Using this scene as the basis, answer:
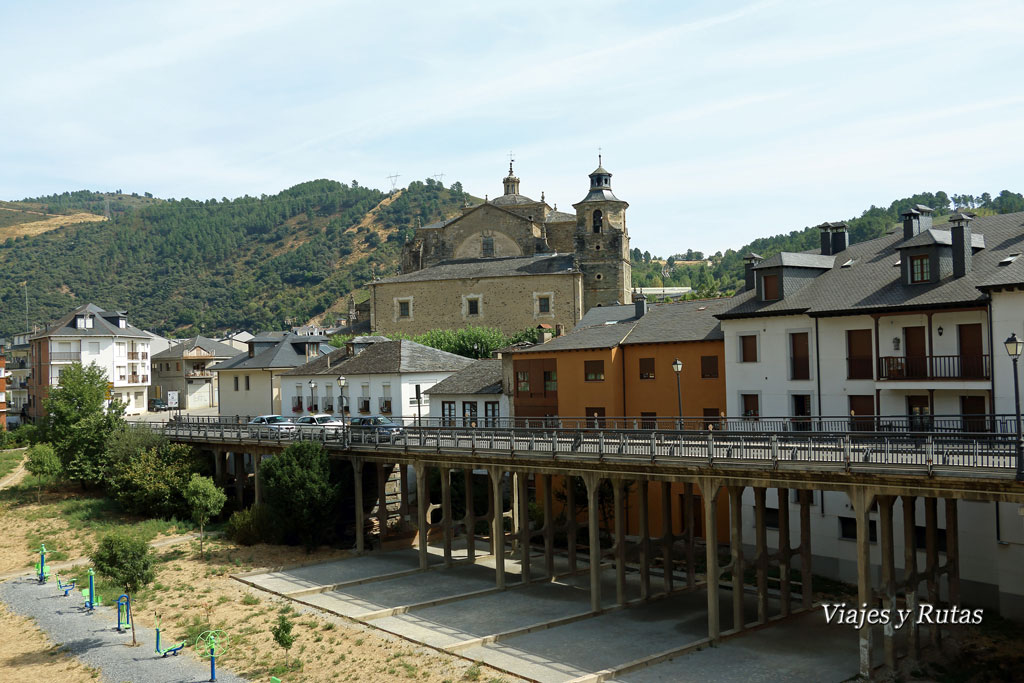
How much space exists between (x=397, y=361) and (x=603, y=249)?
31.6 metres

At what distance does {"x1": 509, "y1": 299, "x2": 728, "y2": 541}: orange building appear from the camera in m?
35.3

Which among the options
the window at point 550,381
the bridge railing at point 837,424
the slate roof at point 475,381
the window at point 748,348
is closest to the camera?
the bridge railing at point 837,424

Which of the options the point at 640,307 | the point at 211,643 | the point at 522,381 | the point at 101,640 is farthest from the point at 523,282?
the point at 211,643

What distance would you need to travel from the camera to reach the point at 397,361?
163 ft

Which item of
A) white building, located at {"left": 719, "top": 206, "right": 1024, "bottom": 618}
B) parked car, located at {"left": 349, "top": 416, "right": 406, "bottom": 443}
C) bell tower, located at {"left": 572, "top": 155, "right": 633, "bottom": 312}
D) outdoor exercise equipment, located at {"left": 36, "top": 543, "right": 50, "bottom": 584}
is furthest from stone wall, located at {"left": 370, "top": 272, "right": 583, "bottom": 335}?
outdoor exercise equipment, located at {"left": 36, "top": 543, "right": 50, "bottom": 584}

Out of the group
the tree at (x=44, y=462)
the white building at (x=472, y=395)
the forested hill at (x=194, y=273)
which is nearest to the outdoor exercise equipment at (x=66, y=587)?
the tree at (x=44, y=462)

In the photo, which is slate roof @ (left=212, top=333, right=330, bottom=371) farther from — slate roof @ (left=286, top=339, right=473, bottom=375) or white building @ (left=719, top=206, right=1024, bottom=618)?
white building @ (left=719, top=206, right=1024, bottom=618)

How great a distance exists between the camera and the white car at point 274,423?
132 feet

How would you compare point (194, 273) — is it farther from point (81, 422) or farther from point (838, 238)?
point (838, 238)

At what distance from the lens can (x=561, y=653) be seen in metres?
23.1

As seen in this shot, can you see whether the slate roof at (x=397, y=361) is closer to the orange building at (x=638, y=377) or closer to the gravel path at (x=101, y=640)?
the orange building at (x=638, y=377)

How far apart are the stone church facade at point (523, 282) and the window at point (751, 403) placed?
39.3 metres

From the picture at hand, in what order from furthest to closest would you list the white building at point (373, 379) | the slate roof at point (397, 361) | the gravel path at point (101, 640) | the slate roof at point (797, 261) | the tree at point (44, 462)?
1. the slate roof at point (397, 361)
2. the white building at point (373, 379)
3. the tree at point (44, 462)
4. the slate roof at point (797, 261)
5. the gravel path at point (101, 640)

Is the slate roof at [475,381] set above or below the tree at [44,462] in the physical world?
above
